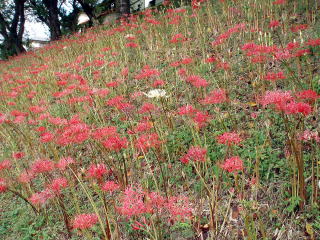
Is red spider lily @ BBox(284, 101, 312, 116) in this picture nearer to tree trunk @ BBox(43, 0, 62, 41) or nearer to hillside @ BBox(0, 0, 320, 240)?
hillside @ BBox(0, 0, 320, 240)

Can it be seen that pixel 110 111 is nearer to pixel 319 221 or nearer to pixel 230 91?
pixel 230 91

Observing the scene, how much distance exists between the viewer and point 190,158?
2.56m

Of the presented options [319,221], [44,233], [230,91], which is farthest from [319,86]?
[44,233]

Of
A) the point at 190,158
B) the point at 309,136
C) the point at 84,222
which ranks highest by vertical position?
the point at 309,136

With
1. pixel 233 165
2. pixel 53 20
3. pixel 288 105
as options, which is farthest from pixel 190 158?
pixel 53 20

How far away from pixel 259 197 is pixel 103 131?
141cm

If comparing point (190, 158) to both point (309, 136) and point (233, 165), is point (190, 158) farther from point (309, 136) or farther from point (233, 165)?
point (309, 136)

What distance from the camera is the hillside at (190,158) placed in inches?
88.4

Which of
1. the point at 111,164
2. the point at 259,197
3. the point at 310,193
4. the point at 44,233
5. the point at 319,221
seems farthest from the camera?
the point at 111,164

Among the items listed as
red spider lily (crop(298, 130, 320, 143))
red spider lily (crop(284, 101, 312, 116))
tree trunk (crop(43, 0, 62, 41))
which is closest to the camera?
red spider lily (crop(284, 101, 312, 116))

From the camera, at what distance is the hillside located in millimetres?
2246

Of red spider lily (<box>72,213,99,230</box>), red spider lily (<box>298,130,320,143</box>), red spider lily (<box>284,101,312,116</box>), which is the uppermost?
red spider lily (<box>284,101,312,116</box>)

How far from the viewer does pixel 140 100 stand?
468 centimetres

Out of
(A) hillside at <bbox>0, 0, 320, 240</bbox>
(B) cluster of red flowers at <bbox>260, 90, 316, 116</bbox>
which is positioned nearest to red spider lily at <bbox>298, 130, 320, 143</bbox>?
(A) hillside at <bbox>0, 0, 320, 240</bbox>
